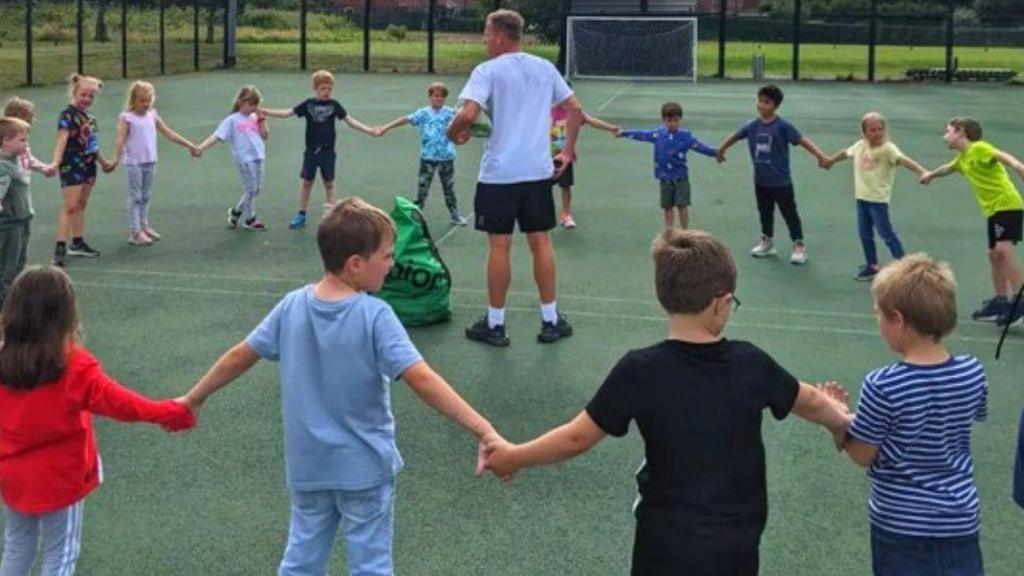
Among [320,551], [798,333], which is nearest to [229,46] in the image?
[798,333]

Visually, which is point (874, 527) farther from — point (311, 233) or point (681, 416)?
point (311, 233)

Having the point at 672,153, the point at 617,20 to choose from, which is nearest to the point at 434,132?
the point at 672,153

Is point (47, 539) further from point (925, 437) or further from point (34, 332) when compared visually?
point (925, 437)

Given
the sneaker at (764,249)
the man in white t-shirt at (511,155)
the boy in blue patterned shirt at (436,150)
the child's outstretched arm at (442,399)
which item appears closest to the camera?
the child's outstretched arm at (442,399)

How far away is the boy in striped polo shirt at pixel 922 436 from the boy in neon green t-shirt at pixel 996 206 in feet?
18.3

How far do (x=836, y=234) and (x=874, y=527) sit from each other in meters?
8.74

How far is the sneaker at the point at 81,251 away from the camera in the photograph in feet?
34.8

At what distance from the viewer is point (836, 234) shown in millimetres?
11867

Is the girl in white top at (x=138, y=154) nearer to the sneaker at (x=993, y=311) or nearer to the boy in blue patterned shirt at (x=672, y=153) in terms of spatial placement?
the boy in blue patterned shirt at (x=672, y=153)

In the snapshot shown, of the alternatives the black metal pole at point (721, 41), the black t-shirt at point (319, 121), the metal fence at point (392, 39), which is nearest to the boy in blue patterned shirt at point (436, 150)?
the black t-shirt at point (319, 121)

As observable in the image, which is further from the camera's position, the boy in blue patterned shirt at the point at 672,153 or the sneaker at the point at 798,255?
the boy in blue patterned shirt at the point at 672,153

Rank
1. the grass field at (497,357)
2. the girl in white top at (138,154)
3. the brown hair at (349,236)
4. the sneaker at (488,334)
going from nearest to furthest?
the brown hair at (349,236)
the grass field at (497,357)
the sneaker at (488,334)
the girl in white top at (138,154)

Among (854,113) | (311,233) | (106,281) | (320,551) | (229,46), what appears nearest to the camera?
(320,551)

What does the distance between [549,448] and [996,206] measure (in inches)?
254
